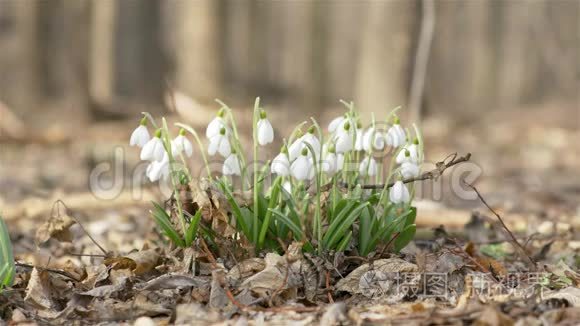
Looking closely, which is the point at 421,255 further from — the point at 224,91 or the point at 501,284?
the point at 224,91

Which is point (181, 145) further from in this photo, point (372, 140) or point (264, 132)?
point (372, 140)

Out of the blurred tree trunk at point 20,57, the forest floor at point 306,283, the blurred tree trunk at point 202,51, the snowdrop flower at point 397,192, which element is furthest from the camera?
the blurred tree trunk at point 202,51

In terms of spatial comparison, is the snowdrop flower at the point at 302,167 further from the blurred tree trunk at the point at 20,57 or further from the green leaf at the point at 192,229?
the blurred tree trunk at the point at 20,57

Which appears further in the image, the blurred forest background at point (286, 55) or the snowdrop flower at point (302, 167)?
the blurred forest background at point (286, 55)

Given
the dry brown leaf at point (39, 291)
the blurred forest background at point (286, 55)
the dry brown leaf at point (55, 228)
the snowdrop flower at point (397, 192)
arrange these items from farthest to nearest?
the blurred forest background at point (286, 55), the dry brown leaf at point (55, 228), the snowdrop flower at point (397, 192), the dry brown leaf at point (39, 291)

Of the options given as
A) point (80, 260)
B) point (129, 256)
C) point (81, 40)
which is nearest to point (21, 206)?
point (80, 260)

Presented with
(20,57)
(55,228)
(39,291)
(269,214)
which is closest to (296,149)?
(269,214)

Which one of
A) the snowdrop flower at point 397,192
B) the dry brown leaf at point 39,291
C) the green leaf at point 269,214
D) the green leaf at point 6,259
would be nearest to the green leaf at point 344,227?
the snowdrop flower at point 397,192

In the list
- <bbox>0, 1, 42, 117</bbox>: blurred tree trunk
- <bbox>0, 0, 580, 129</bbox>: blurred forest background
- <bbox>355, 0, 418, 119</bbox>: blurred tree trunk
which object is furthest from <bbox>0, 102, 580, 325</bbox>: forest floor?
<bbox>0, 1, 42, 117</bbox>: blurred tree trunk
